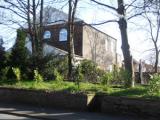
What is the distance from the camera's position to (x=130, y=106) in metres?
15.0

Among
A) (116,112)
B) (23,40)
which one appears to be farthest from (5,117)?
(23,40)

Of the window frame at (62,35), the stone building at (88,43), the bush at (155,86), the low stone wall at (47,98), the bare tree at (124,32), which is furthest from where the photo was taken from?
the window frame at (62,35)

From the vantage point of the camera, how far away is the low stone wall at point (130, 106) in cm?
1434

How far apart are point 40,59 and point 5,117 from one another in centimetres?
976

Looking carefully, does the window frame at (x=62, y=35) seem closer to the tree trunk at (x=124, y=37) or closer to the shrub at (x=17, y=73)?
the shrub at (x=17, y=73)

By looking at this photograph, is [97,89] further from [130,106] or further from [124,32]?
[124,32]

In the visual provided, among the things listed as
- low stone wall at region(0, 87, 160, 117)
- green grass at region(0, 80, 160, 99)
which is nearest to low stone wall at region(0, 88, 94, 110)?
low stone wall at region(0, 87, 160, 117)

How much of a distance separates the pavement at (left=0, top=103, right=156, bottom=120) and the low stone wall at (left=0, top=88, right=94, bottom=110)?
609 mm

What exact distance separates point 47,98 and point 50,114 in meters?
2.45

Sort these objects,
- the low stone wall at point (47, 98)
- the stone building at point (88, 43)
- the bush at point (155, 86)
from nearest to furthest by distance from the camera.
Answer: the bush at point (155, 86)
the low stone wall at point (47, 98)
the stone building at point (88, 43)

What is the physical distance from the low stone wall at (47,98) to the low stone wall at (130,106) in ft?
2.94

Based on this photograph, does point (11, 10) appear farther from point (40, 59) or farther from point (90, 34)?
point (90, 34)

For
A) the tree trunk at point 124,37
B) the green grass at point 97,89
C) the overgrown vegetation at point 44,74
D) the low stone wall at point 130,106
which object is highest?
the tree trunk at point 124,37

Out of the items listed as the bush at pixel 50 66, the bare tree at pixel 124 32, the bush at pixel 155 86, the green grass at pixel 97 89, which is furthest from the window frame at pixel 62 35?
the bush at pixel 155 86
